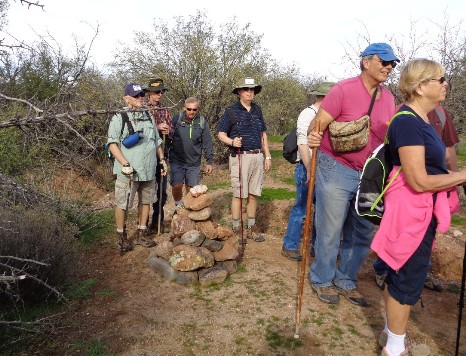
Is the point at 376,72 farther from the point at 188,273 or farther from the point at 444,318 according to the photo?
the point at 188,273

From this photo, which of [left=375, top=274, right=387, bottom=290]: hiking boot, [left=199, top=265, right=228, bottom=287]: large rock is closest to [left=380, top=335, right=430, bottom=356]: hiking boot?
[left=375, top=274, right=387, bottom=290]: hiking boot

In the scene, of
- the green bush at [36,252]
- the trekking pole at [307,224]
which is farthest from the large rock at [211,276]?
the green bush at [36,252]

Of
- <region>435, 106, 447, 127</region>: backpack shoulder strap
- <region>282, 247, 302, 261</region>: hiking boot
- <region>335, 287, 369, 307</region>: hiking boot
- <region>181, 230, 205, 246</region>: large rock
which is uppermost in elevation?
<region>435, 106, 447, 127</region>: backpack shoulder strap

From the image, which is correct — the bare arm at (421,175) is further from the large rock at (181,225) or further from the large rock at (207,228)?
the large rock at (181,225)

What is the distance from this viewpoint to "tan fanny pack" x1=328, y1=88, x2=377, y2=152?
3.20m

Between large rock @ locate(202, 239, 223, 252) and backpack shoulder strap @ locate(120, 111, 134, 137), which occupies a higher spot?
backpack shoulder strap @ locate(120, 111, 134, 137)

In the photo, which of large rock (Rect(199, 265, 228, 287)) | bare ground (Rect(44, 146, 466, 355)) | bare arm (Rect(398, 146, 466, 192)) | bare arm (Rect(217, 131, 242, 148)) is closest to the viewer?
bare arm (Rect(398, 146, 466, 192))

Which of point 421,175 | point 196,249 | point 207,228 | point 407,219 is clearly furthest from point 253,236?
point 421,175

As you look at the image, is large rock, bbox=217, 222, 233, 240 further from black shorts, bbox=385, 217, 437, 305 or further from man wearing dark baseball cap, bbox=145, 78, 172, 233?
black shorts, bbox=385, 217, 437, 305

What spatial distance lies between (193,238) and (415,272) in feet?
8.47

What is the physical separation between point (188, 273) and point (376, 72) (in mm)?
2718

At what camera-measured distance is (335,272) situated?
13.1 feet

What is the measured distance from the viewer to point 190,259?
4164mm

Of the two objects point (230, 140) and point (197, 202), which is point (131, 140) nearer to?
point (197, 202)
